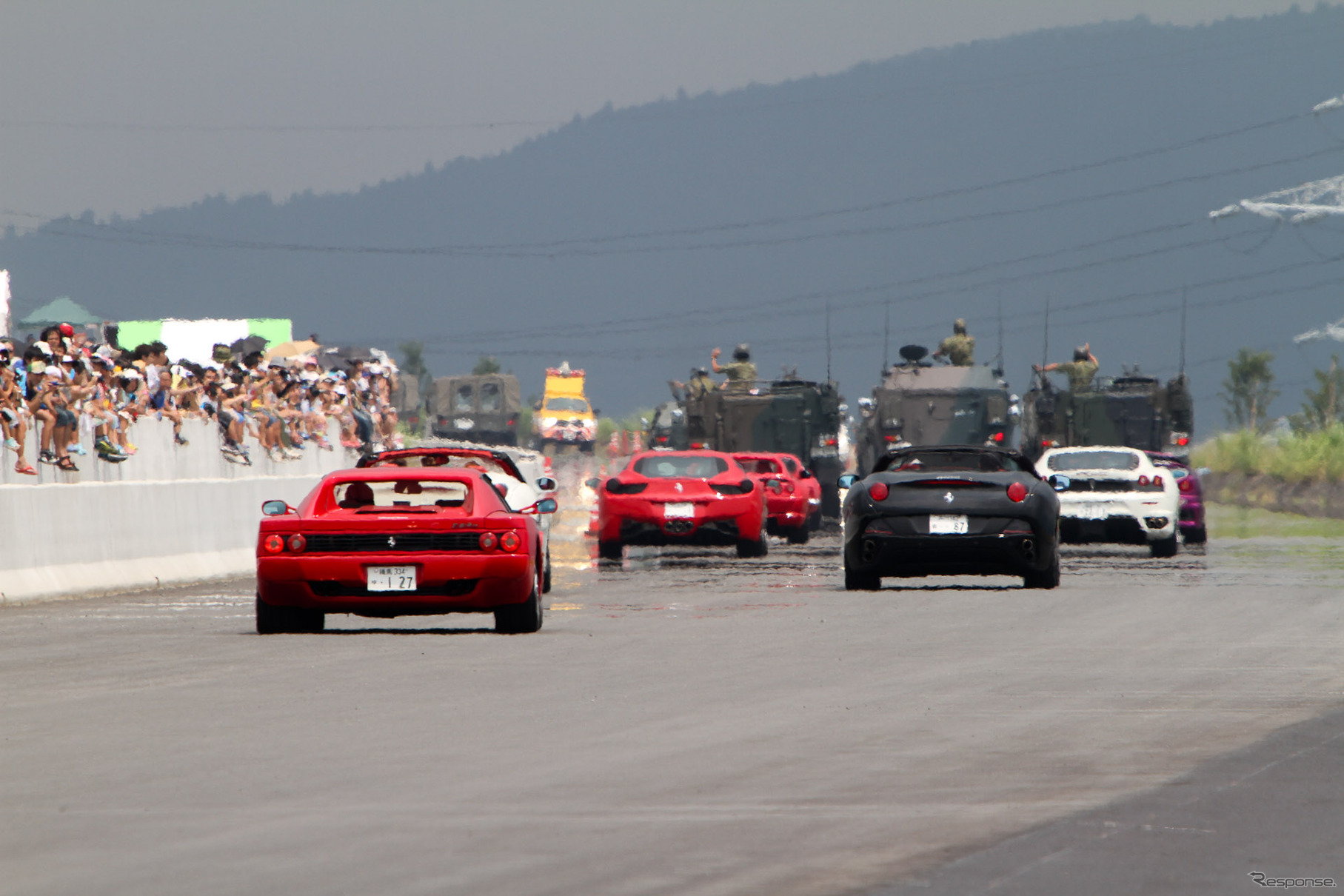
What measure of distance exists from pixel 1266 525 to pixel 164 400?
66.8 ft

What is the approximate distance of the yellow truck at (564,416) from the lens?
Result: 84750 mm

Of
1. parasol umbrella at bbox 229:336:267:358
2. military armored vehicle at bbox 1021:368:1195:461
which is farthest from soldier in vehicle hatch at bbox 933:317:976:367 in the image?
parasol umbrella at bbox 229:336:267:358

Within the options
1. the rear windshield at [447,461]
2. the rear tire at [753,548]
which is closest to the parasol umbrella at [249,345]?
the rear tire at [753,548]

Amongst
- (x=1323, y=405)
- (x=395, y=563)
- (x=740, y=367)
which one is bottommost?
(x=395, y=563)

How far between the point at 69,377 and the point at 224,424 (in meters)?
5.25

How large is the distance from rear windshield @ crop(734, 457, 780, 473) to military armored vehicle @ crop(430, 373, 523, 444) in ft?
141

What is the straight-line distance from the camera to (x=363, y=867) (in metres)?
7.29

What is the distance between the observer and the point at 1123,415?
43812 mm

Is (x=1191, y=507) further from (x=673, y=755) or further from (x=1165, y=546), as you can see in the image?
(x=673, y=755)

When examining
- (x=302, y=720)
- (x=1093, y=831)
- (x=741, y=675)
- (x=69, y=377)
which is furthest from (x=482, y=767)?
(x=69, y=377)

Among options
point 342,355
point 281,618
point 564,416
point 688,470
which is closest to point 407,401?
point 564,416

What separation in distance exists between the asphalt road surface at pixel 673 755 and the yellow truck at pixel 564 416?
216 feet

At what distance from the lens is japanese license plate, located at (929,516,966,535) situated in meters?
22.1

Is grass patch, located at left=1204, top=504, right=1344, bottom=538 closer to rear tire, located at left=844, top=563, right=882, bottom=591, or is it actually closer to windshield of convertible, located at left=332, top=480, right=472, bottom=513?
rear tire, located at left=844, top=563, right=882, bottom=591
